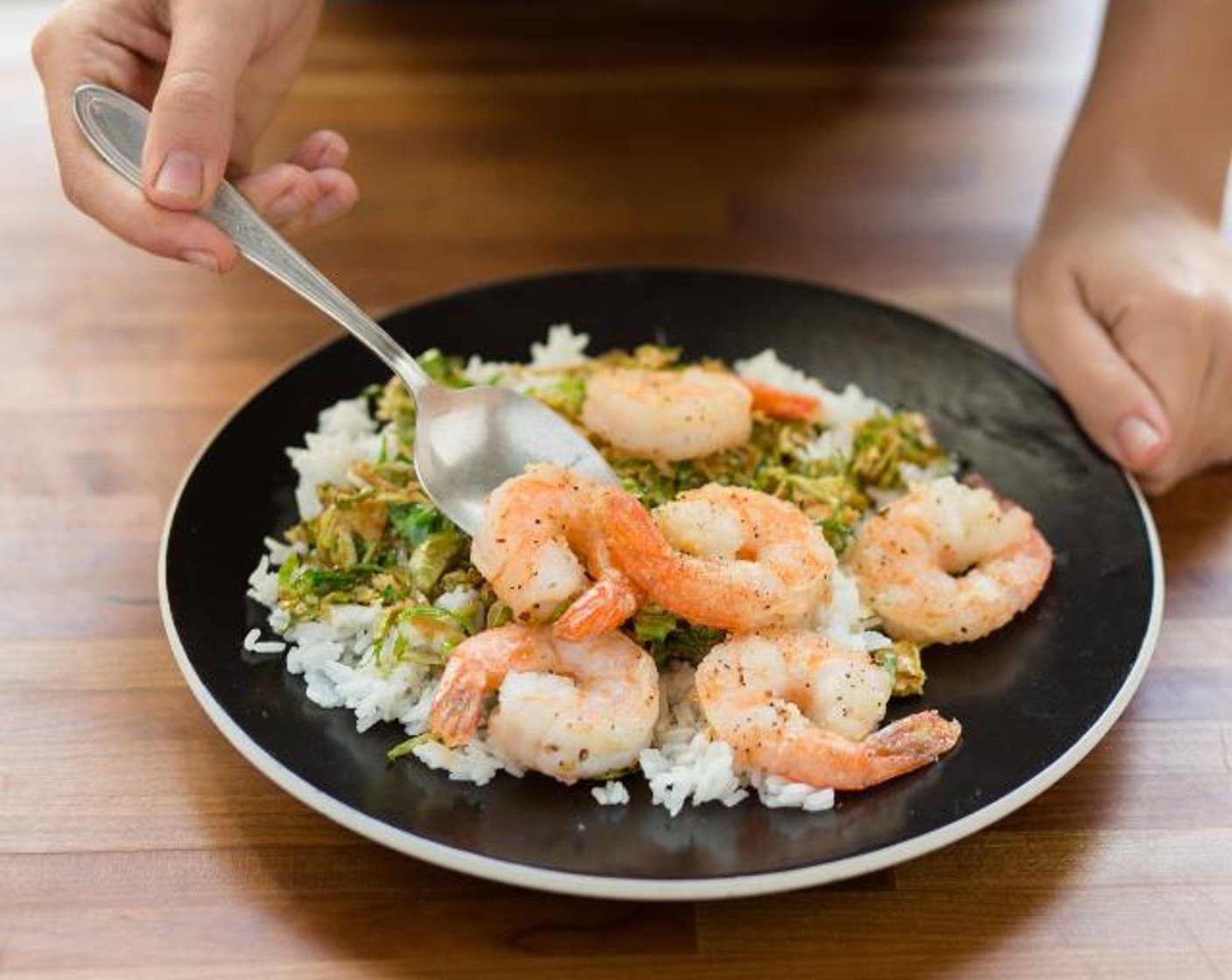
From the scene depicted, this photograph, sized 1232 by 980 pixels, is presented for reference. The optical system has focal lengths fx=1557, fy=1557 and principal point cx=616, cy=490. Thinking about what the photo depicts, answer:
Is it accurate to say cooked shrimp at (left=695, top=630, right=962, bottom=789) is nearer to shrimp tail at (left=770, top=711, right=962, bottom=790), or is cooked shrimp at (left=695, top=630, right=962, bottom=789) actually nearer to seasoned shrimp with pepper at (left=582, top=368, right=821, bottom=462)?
shrimp tail at (left=770, top=711, right=962, bottom=790)

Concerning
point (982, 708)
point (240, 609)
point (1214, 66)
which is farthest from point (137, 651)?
point (1214, 66)

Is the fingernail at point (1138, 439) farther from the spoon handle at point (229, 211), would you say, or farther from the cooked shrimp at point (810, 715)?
the spoon handle at point (229, 211)

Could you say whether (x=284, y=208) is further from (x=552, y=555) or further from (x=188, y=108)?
(x=552, y=555)

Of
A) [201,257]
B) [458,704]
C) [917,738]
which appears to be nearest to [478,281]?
[201,257]

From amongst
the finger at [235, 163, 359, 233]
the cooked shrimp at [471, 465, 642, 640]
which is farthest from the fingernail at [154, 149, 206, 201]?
the cooked shrimp at [471, 465, 642, 640]

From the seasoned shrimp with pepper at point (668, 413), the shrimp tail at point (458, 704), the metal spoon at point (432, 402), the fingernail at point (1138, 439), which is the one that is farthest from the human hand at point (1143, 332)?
the shrimp tail at point (458, 704)

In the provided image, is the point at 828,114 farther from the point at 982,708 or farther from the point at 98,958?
the point at 98,958
